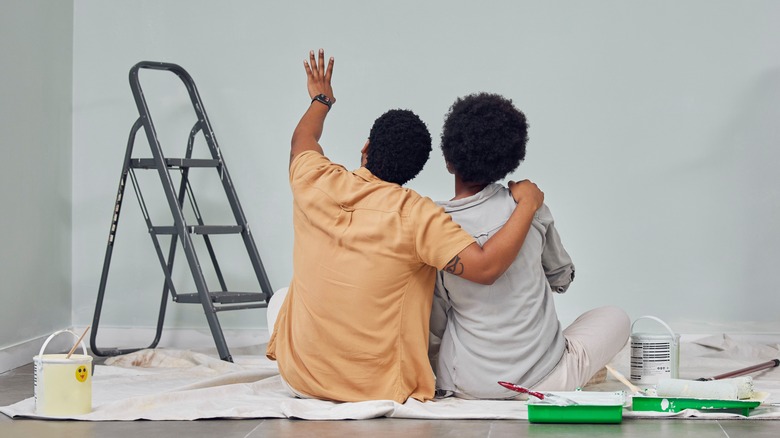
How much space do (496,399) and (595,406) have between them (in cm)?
36

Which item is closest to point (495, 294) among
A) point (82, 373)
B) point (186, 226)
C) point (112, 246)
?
point (82, 373)

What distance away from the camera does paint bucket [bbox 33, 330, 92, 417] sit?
2.48 meters

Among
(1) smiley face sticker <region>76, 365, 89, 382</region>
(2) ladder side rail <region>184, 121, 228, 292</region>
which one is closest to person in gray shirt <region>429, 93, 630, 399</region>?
(1) smiley face sticker <region>76, 365, 89, 382</region>

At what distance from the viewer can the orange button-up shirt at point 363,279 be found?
8.06ft

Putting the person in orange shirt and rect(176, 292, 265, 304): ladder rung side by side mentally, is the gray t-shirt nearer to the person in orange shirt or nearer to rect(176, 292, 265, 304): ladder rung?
the person in orange shirt

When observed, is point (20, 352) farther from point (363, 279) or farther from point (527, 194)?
point (527, 194)

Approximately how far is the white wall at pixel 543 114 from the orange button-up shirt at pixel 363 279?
5.75ft

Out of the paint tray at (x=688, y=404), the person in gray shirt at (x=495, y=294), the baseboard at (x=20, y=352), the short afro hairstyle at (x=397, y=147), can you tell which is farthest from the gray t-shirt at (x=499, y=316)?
the baseboard at (x=20, y=352)

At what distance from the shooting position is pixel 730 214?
13.7 feet

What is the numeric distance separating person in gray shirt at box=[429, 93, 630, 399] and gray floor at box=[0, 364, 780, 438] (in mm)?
215

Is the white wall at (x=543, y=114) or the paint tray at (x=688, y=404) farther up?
the white wall at (x=543, y=114)

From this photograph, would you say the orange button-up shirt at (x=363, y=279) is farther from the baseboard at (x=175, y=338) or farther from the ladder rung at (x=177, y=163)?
the baseboard at (x=175, y=338)

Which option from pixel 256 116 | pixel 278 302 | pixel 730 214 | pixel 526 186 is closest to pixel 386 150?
pixel 526 186

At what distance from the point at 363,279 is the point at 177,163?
59.8 inches
